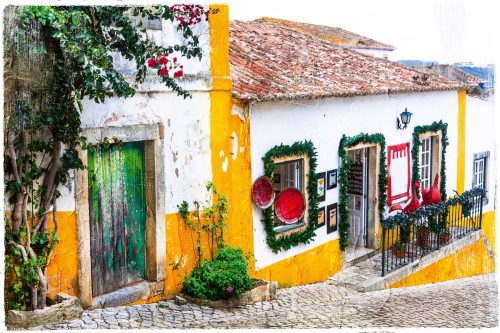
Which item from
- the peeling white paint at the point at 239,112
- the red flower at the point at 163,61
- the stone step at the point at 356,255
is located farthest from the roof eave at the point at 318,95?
the stone step at the point at 356,255

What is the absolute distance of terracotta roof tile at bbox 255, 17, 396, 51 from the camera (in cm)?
732

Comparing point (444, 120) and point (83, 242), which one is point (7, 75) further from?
point (444, 120)

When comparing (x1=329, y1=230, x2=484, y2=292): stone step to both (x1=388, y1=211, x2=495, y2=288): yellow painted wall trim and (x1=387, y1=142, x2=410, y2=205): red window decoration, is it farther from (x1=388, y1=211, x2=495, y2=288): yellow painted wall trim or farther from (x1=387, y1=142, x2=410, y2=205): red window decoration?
(x1=387, y1=142, x2=410, y2=205): red window decoration

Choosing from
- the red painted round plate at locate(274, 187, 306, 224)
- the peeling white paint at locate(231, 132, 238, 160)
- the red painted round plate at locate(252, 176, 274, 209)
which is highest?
the peeling white paint at locate(231, 132, 238, 160)

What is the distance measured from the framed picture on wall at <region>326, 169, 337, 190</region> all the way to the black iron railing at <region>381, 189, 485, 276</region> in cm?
106

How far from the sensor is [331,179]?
380 inches

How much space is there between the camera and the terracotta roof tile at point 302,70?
329 inches

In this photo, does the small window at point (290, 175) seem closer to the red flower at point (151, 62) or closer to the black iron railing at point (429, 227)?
the black iron railing at point (429, 227)

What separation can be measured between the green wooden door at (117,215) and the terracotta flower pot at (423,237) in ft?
17.8

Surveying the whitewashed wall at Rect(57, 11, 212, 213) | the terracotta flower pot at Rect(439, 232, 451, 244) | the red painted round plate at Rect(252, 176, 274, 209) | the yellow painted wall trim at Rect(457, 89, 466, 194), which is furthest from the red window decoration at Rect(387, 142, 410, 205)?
the whitewashed wall at Rect(57, 11, 212, 213)

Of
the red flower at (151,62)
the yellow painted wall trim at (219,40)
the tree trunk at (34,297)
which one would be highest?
the yellow painted wall trim at (219,40)

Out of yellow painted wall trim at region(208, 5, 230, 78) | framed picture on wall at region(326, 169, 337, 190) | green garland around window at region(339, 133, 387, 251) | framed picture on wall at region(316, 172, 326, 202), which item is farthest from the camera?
green garland around window at region(339, 133, 387, 251)

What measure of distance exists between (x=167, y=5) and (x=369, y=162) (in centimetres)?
520

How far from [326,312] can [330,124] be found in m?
3.10
